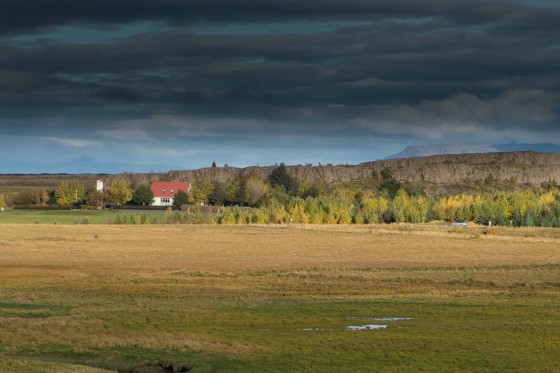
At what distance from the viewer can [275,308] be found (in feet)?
155

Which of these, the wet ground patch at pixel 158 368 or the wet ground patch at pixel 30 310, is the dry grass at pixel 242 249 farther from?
the wet ground patch at pixel 158 368

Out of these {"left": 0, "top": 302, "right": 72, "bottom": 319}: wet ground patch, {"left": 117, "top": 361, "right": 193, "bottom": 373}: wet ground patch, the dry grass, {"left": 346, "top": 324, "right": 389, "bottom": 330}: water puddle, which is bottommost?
{"left": 117, "top": 361, "right": 193, "bottom": 373}: wet ground patch

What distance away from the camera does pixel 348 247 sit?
9825 cm

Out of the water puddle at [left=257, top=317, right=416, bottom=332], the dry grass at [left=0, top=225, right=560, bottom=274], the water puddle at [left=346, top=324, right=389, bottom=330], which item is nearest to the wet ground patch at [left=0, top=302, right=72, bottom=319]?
the water puddle at [left=257, top=317, right=416, bottom=332]

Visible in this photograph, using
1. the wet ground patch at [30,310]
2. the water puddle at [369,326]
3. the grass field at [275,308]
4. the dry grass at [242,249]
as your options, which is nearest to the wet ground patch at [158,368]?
the grass field at [275,308]

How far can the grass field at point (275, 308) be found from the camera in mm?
33969

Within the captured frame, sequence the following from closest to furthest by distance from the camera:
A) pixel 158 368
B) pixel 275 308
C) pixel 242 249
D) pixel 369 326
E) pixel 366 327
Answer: pixel 158 368 < pixel 366 327 < pixel 369 326 < pixel 275 308 < pixel 242 249

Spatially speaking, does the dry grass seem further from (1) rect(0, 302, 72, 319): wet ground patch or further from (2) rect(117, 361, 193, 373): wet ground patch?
(2) rect(117, 361, 193, 373): wet ground patch

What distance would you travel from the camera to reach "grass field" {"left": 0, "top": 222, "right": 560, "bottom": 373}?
1337 inches

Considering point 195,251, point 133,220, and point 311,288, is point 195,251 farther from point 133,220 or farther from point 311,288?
point 133,220

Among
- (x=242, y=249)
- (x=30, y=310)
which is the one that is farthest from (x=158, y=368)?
(x=242, y=249)

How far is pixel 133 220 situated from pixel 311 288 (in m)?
98.5

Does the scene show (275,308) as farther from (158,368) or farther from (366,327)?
(158,368)

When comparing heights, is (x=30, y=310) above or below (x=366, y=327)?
above
